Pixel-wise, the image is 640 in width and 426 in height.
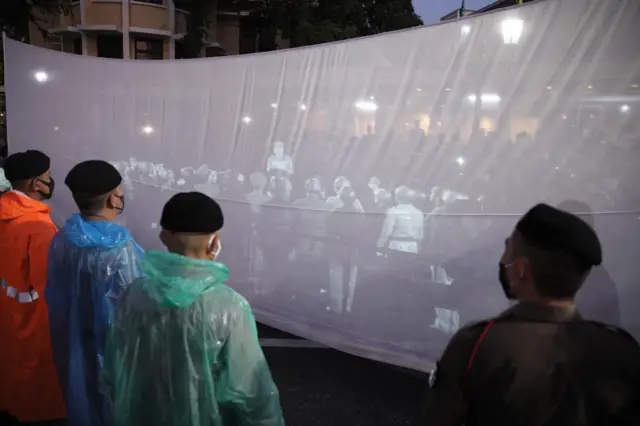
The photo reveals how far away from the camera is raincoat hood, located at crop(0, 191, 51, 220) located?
2.74 metres

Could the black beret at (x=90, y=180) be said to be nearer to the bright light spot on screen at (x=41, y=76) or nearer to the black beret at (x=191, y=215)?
the black beret at (x=191, y=215)

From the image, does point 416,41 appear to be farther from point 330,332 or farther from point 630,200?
point 330,332

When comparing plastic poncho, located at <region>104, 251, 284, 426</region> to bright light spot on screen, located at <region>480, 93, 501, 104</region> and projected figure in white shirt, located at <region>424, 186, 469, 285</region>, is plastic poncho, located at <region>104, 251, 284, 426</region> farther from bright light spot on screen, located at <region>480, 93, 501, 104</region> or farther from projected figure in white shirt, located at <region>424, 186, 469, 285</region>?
bright light spot on screen, located at <region>480, 93, 501, 104</region>

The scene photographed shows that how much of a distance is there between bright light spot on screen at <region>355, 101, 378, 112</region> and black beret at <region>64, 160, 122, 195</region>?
5.93ft

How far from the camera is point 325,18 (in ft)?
58.3

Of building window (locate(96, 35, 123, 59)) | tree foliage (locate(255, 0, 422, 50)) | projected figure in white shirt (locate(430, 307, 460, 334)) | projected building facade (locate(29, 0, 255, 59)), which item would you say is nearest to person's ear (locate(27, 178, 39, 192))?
projected figure in white shirt (locate(430, 307, 460, 334))

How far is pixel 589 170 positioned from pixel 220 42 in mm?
22795

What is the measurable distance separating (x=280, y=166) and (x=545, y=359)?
10.0ft

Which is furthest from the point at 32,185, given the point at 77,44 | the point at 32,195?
the point at 77,44

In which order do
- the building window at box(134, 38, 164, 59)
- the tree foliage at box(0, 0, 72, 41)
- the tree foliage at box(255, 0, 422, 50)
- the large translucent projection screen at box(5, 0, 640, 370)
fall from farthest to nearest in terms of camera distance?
the building window at box(134, 38, 164, 59), the tree foliage at box(255, 0, 422, 50), the tree foliage at box(0, 0, 72, 41), the large translucent projection screen at box(5, 0, 640, 370)

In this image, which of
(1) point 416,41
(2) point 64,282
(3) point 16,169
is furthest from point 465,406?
(3) point 16,169

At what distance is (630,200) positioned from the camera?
258 cm

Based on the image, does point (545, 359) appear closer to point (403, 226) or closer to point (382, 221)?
point (403, 226)

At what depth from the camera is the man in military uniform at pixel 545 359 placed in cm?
118
